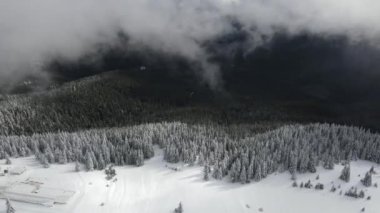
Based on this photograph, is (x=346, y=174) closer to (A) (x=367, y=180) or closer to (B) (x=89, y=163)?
(A) (x=367, y=180)

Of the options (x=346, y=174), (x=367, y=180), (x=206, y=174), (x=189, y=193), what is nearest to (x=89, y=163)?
(x=189, y=193)

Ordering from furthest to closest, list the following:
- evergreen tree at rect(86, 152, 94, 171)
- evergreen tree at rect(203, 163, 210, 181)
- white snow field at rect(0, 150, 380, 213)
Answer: evergreen tree at rect(86, 152, 94, 171) < evergreen tree at rect(203, 163, 210, 181) < white snow field at rect(0, 150, 380, 213)

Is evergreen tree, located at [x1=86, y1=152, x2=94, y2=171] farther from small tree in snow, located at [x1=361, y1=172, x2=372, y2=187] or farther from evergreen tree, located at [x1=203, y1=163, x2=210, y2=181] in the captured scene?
small tree in snow, located at [x1=361, y1=172, x2=372, y2=187]

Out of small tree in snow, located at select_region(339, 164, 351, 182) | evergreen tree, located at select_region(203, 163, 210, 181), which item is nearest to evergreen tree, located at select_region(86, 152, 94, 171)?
evergreen tree, located at select_region(203, 163, 210, 181)

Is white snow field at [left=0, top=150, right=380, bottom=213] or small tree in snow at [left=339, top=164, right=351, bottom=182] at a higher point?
small tree in snow at [left=339, top=164, right=351, bottom=182]

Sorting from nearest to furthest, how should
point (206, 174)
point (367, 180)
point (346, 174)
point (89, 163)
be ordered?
point (367, 180)
point (346, 174)
point (206, 174)
point (89, 163)

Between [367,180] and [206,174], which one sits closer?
[367,180]

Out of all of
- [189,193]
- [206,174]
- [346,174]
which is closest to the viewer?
[346,174]

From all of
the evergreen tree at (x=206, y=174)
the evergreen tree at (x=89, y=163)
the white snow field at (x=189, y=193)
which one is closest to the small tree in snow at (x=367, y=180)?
the white snow field at (x=189, y=193)

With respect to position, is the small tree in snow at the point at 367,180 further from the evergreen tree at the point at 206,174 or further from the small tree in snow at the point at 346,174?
the evergreen tree at the point at 206,174

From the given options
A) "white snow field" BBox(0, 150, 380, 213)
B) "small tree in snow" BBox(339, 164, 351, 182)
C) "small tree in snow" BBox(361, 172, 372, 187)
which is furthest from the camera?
"small tree in snow" BBox(339, 164, 351, 182)
